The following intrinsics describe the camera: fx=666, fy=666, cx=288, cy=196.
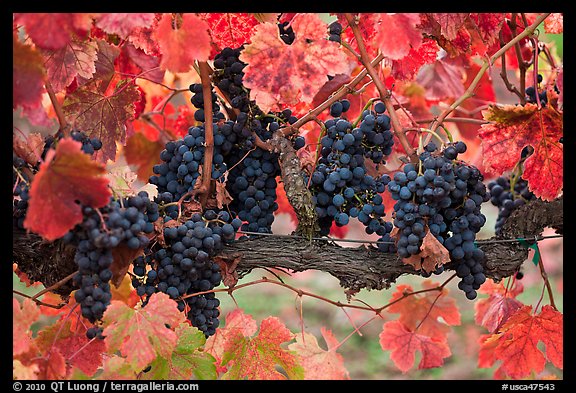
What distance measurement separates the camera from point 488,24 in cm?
119

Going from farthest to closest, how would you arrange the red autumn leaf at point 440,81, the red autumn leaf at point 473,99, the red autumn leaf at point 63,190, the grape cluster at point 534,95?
the red autumn leaf at point 473,99 → the red autumn leaf at point 440,81 → the grape cluster at point 534,95 → the red autumn leaf at point 63,190

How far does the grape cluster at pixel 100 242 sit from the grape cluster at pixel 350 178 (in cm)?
32

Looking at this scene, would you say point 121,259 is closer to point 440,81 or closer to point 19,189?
point 19,189

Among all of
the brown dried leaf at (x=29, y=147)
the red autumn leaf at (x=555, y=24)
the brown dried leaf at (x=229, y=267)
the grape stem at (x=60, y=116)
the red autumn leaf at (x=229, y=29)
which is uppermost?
the red autumn leaf at (x=555, y=24)

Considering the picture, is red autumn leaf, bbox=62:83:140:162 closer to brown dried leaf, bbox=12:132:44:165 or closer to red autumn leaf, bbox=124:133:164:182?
brown dried leaf, bbox=12:132:44:165

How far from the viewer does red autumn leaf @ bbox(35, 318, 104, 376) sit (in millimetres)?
1017

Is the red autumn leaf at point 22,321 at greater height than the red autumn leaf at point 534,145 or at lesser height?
lesser

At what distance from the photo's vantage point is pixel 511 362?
1.20 meters

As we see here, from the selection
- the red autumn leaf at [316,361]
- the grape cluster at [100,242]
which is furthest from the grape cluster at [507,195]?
the grape cluster at [100,242]

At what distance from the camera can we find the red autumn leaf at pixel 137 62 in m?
1.32

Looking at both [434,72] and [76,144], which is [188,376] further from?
[434,72]

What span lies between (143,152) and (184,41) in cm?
75

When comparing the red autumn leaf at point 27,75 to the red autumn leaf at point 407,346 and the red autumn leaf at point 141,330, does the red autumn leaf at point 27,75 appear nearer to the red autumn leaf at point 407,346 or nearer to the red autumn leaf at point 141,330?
the red autumn leaf at point 141,330
